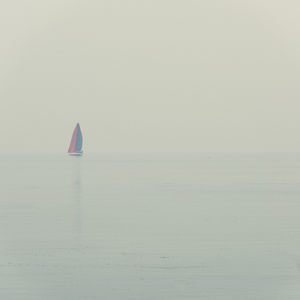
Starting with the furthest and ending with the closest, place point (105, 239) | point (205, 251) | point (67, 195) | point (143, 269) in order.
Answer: point (67, 195), point (105, 239), point (205, 251), point (143, 269)

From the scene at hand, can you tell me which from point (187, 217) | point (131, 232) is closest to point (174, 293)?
point (131, 232)

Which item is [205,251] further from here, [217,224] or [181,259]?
[217,224]

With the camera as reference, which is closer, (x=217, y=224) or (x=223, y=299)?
(x=223, y=299)

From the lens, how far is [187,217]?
6000 cm

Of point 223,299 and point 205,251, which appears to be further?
point 205,251

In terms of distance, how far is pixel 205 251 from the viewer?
132 ft

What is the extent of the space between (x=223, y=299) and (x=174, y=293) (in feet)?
7.13

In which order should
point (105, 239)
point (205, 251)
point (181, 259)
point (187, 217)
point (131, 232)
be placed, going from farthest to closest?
point (187, 217), point (131, 232), point (105, 239), point (205, 251), point (181, 259)

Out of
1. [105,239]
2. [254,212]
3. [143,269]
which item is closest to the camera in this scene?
[143,269]

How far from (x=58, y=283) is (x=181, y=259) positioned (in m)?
8.02

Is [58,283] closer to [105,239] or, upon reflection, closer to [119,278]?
[119,278]

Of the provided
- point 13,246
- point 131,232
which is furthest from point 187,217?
point 13,246

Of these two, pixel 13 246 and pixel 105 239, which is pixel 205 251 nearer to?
pixel 105 239

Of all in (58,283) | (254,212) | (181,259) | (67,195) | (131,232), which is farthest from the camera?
(67,195)
